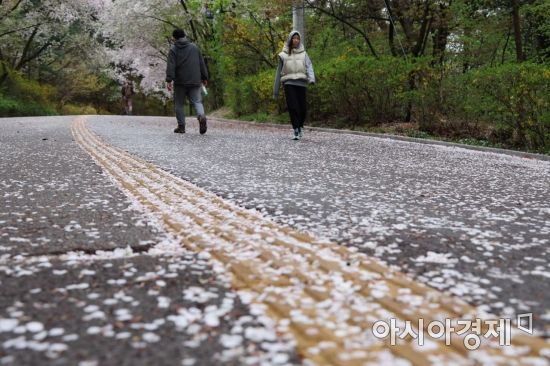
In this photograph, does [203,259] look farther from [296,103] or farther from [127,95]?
[127,95]

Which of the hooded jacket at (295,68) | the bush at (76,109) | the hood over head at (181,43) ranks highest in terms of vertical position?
the hood over head at (181,43)

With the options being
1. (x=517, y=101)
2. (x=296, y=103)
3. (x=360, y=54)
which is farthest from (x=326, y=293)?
(x=360, y=54)

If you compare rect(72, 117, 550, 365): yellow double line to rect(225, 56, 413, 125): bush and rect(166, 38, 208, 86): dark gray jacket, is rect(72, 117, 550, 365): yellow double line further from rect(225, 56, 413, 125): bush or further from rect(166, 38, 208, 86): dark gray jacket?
rect(225, 56, 413, 125): bush

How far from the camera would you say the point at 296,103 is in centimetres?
1093

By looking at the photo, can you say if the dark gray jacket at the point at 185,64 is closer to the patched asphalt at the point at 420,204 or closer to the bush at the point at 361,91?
the bush at the point at 361,91

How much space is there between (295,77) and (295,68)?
0.19 meters

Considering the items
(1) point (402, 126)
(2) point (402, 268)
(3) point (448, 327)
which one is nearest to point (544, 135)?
(1) point (402, 126)

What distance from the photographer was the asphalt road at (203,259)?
1.64 m

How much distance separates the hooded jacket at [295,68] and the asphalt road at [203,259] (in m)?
4.84

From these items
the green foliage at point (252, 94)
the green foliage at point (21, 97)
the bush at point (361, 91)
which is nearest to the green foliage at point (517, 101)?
the bush at point (361, 91)

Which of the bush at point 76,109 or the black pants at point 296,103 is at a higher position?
the black pants at point 296,103

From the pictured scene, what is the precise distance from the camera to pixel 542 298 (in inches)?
79.6

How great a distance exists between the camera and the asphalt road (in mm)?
1643

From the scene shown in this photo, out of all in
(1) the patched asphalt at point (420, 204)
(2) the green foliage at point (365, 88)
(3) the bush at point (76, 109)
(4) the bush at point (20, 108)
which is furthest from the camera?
(3) the bush at point (76, 109)
